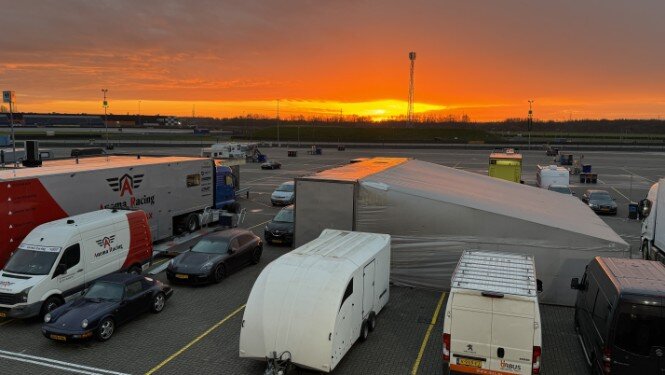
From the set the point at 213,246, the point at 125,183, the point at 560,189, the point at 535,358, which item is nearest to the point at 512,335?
the point at 535,358

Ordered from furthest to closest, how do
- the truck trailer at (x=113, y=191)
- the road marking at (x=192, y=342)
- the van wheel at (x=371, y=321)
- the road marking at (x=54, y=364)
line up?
the truck trailer at (x=113, y=191)
the van wheel at (x=371, y=321)
the road marking at (x=192, y=342)
the road marking at (x=54, y=364)

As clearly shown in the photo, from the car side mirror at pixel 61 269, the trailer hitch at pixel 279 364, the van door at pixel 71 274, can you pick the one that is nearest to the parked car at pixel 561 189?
the trailer hitch at pixel 279 364

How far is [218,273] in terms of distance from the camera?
53.8ft

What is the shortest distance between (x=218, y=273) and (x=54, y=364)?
20.0ft

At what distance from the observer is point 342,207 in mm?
16703

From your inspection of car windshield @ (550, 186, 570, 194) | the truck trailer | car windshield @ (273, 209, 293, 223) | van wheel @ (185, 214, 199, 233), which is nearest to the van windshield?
car windshield @ (273, 209, 293, 223)

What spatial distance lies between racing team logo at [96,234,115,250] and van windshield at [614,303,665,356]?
13.9 m

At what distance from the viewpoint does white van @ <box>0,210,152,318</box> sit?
12781mm

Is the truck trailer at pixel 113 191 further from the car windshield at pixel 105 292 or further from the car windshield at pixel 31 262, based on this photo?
the car windshield at pixel 105 292

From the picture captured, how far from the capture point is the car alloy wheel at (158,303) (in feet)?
45.0

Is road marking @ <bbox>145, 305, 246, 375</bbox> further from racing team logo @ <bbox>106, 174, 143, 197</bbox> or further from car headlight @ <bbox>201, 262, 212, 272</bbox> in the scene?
racing team logo @ <bbox>106, 174, 143, 197</bbox>

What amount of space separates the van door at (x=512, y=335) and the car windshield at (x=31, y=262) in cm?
1180

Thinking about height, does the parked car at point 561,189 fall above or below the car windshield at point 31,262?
above

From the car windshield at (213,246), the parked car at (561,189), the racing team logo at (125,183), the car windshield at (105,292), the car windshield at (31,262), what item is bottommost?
the car windshield at (105,292)
